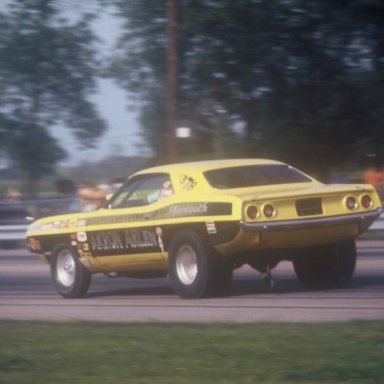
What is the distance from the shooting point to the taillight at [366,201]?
13711 mm

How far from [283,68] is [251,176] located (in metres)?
17.7

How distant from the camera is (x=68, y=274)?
15477mm

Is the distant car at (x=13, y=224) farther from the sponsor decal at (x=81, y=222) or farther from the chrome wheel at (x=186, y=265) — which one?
the chrome wheel at (x=186, y=265)

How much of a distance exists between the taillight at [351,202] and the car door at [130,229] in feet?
7.23

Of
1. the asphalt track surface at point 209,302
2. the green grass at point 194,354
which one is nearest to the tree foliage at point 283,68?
the asphalt track surface at point 209,302

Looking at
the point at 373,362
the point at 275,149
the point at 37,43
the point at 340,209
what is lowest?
the point at 373,362

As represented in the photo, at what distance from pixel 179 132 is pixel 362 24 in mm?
5690

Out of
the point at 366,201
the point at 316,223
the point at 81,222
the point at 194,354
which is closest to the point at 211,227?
the point at 316,223

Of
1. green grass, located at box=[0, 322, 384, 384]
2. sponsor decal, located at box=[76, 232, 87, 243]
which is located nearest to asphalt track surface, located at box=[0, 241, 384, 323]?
sponsor decal, located at box=[76, 232, 87, 243]

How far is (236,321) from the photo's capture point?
449 inches

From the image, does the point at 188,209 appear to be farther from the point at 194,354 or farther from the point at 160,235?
the point at 194,354

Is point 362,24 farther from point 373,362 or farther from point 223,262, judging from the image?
point 373,362

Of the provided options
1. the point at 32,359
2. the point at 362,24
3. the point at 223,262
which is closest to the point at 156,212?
the point at 223,262

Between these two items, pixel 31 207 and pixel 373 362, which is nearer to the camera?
pixel 373 362
